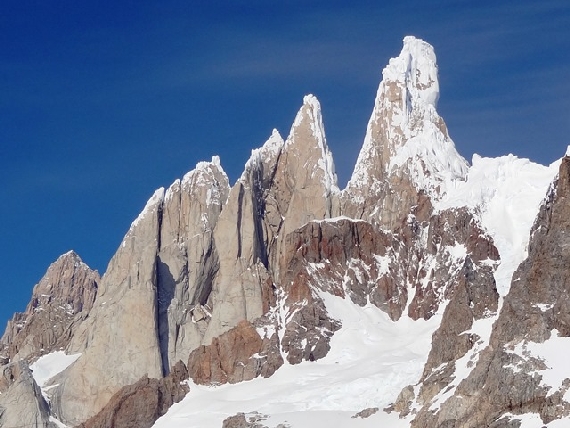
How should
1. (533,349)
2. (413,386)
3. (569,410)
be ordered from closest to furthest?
(569,410), (533,349), (413,386)

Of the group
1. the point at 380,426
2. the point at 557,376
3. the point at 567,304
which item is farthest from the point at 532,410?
the point at 380,426

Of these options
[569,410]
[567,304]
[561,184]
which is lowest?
[569,410]

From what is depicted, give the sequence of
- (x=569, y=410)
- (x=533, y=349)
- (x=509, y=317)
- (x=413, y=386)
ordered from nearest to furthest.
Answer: (x=569, y=410) < (x=533, y=349) < (x=509, y=317) < (x=413, y=386)

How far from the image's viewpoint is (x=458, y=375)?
190 metres

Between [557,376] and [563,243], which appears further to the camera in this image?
[563,243]

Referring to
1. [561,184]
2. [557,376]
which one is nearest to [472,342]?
[561,184]

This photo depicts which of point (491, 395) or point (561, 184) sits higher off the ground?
point (561, 184)

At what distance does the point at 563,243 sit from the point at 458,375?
1970cm

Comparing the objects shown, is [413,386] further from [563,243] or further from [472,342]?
[563,243]

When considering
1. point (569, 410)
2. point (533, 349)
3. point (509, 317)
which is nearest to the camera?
point (569, 410)

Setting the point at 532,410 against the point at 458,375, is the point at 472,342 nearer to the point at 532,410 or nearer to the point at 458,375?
the point at 458,375

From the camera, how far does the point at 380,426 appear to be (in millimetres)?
196375

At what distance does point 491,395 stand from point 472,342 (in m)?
30.0

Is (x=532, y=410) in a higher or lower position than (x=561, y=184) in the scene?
lower
